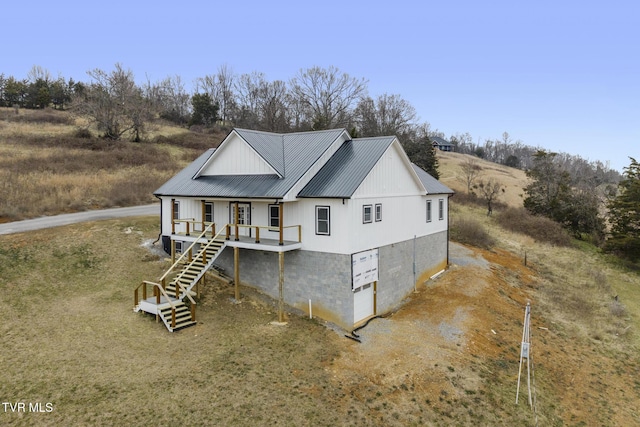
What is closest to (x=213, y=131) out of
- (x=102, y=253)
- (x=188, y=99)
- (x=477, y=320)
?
(x=188, y=99)

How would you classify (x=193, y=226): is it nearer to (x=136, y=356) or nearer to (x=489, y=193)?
(x=136, y=356)

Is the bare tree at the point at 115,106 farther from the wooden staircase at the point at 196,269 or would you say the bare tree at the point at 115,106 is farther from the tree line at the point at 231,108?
the wooden staircase at the point at 196,269

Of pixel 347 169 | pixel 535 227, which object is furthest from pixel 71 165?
pixel 535 227

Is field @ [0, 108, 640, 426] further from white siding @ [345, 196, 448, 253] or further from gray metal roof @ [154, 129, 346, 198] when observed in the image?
gray metal roof @ [154, 129, 346, 198]

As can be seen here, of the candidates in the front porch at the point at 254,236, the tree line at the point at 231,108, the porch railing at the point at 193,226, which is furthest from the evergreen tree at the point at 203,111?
the front porch at the point at 254,236

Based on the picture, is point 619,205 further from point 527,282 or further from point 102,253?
point 102,253

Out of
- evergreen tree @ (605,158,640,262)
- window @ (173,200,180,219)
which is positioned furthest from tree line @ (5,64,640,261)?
window @ (173,200,180,219)
